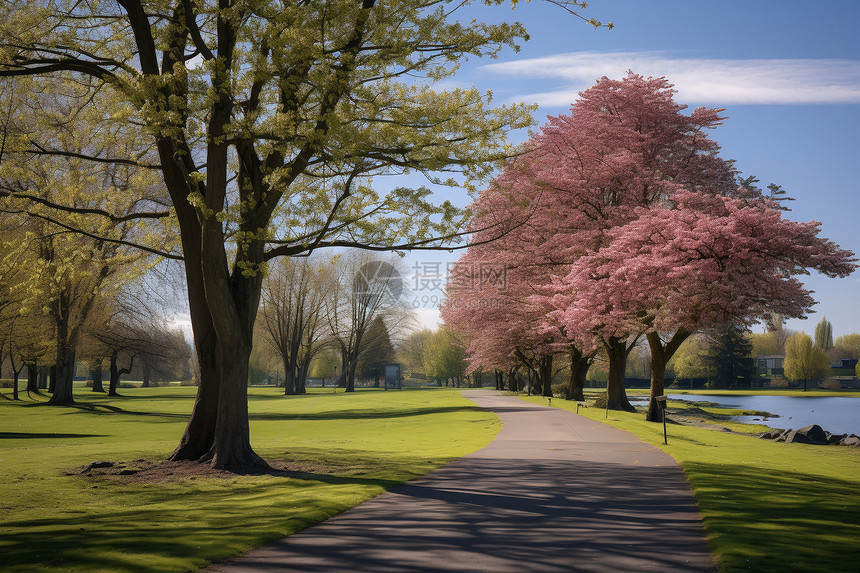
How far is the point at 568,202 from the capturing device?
102 feet

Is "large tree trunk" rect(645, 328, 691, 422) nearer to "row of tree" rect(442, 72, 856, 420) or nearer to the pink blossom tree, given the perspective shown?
"row of tree" rect(442, 72, 856, 420)

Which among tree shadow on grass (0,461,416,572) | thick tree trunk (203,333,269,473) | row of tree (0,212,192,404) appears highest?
row of tree (0,212,192,404)

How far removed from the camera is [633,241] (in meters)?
24.0

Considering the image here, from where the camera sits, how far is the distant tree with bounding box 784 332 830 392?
8444 cm

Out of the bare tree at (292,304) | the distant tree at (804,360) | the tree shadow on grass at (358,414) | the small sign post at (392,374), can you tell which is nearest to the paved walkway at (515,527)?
the tree shadow on grass at (358,414)

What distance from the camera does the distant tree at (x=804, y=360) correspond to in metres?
84.4

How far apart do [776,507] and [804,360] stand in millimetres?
86616

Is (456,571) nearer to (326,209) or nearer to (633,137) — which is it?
(326,209)

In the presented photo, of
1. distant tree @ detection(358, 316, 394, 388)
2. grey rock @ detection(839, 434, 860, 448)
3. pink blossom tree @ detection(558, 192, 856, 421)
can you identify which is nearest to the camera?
pink blossom tree @ detection(558, 192, 856, 421)

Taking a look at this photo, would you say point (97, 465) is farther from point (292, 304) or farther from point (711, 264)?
point (292, 304)

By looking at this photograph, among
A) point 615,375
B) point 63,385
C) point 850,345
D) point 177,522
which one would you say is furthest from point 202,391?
point 850,345

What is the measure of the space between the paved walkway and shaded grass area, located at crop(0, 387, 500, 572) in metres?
0.63

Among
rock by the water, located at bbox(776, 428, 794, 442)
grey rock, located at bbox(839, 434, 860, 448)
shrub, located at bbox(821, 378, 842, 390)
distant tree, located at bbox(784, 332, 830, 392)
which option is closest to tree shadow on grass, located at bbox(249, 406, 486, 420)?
rock by the water, located at bbox(776, 428, 794, 442)

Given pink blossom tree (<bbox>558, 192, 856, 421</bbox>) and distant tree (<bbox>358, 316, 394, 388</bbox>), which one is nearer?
pink blossom tree (<bbox>558, 192, 856, 421</bbox>)
